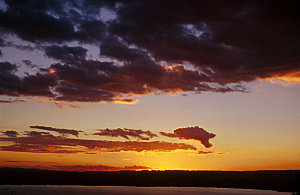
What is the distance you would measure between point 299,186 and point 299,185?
4.04 feet

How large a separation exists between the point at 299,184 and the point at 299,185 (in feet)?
3.18

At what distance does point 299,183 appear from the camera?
138750 mm

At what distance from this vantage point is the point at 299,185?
137375mm

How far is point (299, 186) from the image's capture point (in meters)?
136

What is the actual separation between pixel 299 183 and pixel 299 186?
278 centimetres

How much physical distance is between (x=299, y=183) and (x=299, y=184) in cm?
61

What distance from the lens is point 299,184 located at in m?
138

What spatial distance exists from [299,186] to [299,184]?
86.5 inches
